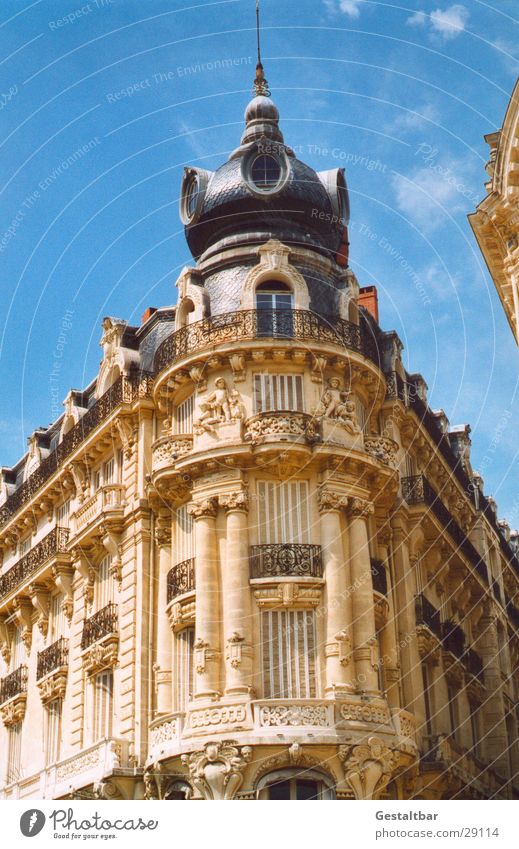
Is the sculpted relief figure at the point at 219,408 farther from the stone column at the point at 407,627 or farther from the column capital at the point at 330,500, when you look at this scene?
the stone column at the point at 407,627

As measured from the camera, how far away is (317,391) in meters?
31.1

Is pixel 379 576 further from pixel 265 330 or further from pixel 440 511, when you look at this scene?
pixel 265 330

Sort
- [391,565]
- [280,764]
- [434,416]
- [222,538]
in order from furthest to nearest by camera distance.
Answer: [434,416]
[391,565]
[222,538]
[280,764]

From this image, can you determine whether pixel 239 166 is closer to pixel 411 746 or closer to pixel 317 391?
pixel 317 391

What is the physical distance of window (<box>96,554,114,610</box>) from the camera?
33.1m

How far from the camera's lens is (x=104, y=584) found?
110 feet

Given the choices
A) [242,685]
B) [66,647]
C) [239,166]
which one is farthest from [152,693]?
[239,166]

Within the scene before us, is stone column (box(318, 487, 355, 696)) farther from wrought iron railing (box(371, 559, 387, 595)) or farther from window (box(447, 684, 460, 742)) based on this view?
window (box(447, 684, 460, 742))

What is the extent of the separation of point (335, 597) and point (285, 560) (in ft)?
4.78

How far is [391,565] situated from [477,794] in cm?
697

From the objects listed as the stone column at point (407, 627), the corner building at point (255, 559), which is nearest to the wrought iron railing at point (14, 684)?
the corner building at point (255, 559)

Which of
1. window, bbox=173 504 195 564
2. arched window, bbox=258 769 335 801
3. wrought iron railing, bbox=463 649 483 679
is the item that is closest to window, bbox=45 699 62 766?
window, bbox=173 504 195 564

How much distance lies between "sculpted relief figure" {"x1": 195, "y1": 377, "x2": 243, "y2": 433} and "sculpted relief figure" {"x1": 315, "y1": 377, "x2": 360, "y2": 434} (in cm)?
201
